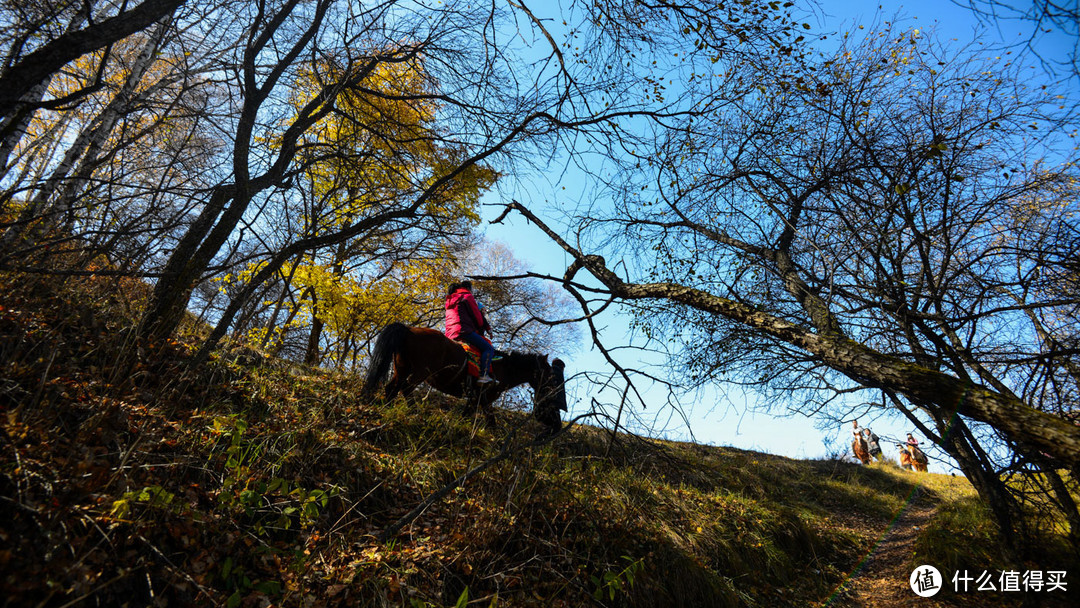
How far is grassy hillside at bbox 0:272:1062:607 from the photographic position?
1.85m

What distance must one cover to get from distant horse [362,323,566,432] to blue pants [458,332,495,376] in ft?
0.58

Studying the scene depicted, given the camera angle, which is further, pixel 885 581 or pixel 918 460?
pixel 918 460

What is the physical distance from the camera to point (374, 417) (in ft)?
13.8

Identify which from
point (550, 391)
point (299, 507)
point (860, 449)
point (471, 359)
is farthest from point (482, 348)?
point (860, 449)

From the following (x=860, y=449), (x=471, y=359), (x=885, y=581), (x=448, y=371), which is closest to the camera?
(x=885, y=581)

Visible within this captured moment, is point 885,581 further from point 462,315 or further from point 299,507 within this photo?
point 299,507

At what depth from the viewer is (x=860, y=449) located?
14164 millimetres

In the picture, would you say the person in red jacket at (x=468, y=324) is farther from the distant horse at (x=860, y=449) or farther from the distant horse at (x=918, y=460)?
the distant horse at (x=918, y=460)

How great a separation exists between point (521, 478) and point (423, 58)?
173 inches

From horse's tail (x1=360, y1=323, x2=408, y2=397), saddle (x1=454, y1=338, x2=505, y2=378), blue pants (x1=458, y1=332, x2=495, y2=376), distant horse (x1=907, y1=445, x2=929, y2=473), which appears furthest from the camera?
distant horse (x1=907, y1=445, x2=929, y2=473)

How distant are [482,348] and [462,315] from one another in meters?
0.55

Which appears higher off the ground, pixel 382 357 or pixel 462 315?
pixel 462 315

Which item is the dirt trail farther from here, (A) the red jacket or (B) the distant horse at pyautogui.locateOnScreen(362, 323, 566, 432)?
(A) the red jacket

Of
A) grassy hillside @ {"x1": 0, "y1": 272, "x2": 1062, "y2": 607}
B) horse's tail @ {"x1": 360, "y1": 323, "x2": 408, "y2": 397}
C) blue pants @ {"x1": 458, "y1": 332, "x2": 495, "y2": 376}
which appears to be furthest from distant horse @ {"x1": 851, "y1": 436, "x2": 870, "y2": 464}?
horse's tail @ {"x1": 360, "y1": 323, "x2": 408, "y2": 397}
